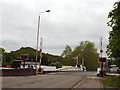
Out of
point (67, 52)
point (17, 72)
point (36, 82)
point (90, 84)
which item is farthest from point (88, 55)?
point (36, 82)

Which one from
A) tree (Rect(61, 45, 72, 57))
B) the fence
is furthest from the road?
tree (Rect(61, 45, 72, 57))

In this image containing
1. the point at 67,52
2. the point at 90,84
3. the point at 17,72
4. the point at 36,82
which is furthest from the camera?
the point at 67,52

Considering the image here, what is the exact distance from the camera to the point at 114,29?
19938mm

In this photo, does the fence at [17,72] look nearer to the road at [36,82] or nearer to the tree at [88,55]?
the road at [36,82]

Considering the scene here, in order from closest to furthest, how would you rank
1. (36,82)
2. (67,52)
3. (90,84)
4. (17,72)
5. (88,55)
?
(36,82) < (90,84) < (17,72) < (88,55) < (67,52)

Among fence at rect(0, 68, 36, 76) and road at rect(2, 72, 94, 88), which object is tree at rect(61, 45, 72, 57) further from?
road at rect(2, 72, 94, 88)

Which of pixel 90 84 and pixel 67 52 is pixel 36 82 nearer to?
pixel 90 84

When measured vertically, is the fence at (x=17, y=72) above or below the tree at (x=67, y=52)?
below

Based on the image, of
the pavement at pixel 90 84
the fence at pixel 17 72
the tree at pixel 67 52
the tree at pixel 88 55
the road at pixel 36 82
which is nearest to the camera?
the road at pixel 36 82

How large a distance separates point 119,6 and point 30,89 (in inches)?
401

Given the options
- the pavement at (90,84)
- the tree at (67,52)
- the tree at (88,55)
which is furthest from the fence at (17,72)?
the tree at (67,52)

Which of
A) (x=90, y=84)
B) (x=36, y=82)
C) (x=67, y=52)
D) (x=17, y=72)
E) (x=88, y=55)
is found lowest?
(x=90, y=84)

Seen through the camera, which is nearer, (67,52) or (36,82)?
(36,82)

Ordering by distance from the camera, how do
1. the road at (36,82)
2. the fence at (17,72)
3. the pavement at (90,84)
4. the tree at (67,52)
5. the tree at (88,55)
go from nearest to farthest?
1. the road at (36,82)
2. the pavement at (90,84)
3. the fence at (17,72)
4. the tree at (88,55)
5. the tree at (67,52)
